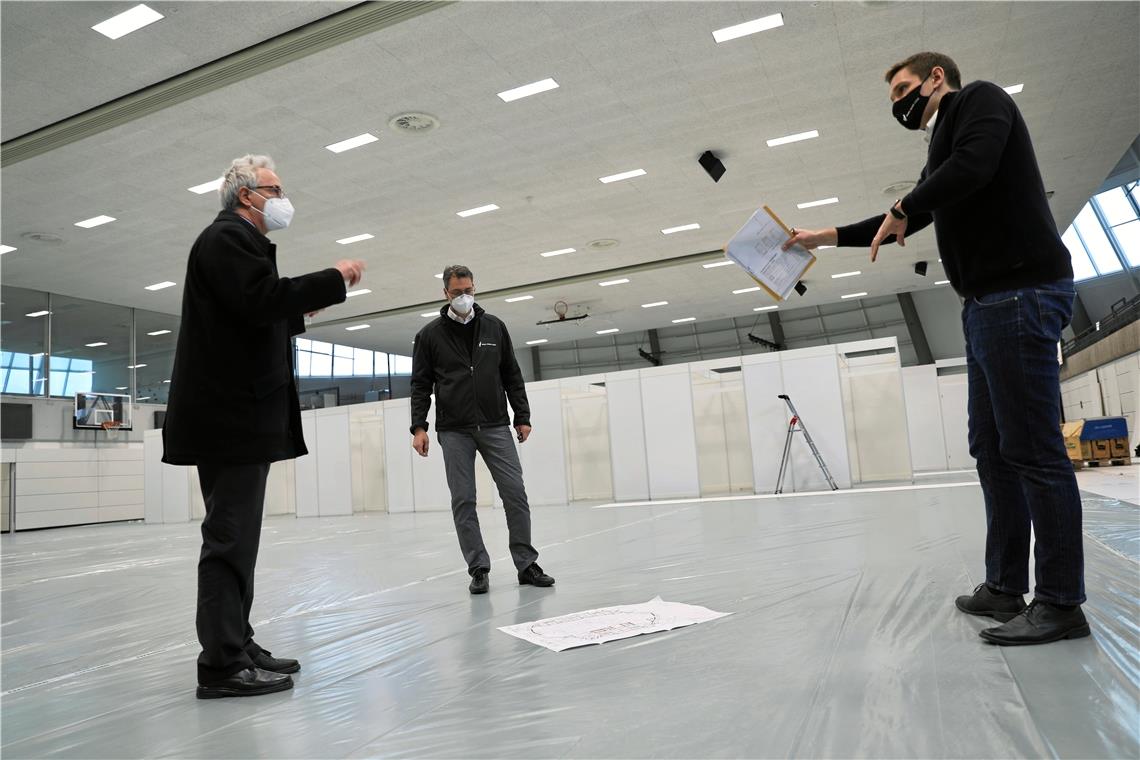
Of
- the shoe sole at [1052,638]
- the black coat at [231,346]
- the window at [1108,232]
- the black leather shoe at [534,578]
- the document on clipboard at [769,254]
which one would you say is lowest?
the black leather shoe at [534,578]

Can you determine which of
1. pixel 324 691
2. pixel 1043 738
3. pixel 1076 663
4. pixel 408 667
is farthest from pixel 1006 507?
pixel 324 691

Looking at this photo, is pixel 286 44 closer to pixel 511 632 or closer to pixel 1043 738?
pixel 511 632

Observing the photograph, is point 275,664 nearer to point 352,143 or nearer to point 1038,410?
point 1038,410

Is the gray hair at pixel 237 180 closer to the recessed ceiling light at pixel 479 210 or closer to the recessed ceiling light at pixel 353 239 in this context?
the recessed ceiling light at pixel 479 210

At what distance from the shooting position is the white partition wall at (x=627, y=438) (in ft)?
38.2

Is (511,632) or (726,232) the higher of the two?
(726,232)

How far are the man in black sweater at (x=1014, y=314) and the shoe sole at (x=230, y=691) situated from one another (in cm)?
186

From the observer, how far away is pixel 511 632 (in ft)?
8.04

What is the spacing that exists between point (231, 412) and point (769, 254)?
182 cm

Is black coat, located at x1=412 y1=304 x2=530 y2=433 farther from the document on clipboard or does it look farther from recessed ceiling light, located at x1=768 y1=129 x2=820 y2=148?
recessed ceiling light, located at x1=768 y1=129 x2=820 y2=148

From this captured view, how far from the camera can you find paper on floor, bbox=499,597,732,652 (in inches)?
89.5

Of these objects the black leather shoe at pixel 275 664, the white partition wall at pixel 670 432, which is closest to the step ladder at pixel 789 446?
the white partition wall at pixel 670 432

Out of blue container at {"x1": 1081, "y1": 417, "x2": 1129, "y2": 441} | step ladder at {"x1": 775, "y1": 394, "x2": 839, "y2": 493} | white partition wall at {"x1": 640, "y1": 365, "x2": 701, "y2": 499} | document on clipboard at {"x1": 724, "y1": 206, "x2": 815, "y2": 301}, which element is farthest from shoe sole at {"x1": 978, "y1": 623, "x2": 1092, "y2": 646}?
blue container at {"x1": 1081, "y1": 417, "x2": 1129, "y2": 441}

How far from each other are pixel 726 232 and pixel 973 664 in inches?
550
